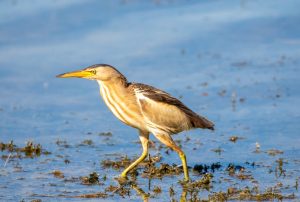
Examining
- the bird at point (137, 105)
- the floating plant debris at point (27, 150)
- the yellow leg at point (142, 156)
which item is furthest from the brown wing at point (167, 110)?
the floating plant debris at point (27, 150)

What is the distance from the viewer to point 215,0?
15922mm

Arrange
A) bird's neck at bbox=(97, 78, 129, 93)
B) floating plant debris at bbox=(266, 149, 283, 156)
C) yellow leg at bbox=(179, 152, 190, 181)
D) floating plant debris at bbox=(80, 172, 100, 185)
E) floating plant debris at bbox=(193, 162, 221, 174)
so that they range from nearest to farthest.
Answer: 1. floating plant debris at bbox=(80, 172, 100, 185)
2. yellow leg at bbox=(179, 152, 190, 181)
3. bird's neck at bbox=(97, 78, 129, 93)
4. floating plant debris at bbox=(193, 162, 221, 174)
5. floating plant debris at bbox=(266, 149, 283, 156)

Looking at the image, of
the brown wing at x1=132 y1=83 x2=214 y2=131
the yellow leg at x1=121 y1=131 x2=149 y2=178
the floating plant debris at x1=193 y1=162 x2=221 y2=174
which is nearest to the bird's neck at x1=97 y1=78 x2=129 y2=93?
the brown wing at x1=132 y1=83 x2=214 y2=131

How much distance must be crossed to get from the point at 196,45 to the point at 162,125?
5320mm

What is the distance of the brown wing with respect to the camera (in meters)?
8.58

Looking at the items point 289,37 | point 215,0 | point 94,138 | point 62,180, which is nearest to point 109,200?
point 62,180

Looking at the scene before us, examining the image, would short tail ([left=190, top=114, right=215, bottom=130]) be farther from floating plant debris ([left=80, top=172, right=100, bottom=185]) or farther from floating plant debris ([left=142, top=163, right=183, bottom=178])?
floating plant debris ([left=80, top=172, right=100, bottom=185])

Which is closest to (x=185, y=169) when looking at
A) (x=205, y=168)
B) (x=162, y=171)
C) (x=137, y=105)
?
(x=162, y=171)

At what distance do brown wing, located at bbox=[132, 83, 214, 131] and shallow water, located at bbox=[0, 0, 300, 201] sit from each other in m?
0.52

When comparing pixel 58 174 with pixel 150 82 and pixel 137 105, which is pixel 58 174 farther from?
pixel 150 82

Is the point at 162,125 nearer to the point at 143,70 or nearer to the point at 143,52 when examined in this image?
the point at 143,70

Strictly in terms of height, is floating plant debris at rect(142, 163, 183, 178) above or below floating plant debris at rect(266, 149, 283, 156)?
below

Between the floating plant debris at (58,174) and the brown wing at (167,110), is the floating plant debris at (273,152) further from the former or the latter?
the floating plant debris at (58,174)

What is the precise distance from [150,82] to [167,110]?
138 inches
